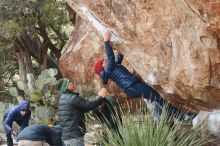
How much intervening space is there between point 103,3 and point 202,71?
2.45 meters

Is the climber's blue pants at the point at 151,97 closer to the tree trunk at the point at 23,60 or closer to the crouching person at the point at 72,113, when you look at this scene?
the crouching person at the point at 72,113

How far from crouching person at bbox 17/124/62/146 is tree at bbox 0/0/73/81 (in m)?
7.53

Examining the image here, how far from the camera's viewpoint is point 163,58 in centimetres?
736

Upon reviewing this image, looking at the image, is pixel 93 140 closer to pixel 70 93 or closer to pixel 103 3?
pixel 70 93

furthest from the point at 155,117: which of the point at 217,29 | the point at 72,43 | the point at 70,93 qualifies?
the point at 72,43

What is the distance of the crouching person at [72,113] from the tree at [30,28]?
292 inches

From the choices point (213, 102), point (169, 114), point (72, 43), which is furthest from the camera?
point (72, 43)

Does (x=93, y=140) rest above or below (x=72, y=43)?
below

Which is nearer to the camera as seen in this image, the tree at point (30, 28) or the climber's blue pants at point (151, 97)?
the climber's blue pants at point (151, 97)

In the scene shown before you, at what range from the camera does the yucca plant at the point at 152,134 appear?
6.26 meters

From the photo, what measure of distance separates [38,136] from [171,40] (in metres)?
2.37

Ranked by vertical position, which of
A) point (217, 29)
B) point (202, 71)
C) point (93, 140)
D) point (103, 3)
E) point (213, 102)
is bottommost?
point (93, 140)

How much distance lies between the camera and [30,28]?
616 inches

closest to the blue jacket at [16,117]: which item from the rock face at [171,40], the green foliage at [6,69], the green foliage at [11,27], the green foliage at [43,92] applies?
the rock face at [171,40]
